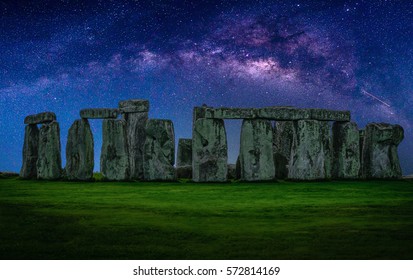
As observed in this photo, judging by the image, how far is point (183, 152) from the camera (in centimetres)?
1934

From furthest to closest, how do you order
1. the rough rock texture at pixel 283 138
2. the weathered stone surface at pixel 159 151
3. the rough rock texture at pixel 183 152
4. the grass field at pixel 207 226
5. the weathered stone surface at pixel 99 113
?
the rough rock texture at pixel 183 152 → the rough rock texture at pixel 283 138 → the weathered stone surface at pixel 99 113 → the weathered stone surface at pixel 159 151 → the grass field at pixel 207 226

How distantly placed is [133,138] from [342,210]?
9.94m

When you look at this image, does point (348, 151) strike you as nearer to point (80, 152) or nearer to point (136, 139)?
point (136, 139)

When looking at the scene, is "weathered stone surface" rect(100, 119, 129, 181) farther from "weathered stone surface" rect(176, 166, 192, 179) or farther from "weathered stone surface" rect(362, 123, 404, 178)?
"weathered stone surface" rect(362, 123, 404, 178)

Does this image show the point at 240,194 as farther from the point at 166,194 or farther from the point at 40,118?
the point at 40,118

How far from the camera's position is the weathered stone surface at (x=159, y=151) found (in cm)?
1566

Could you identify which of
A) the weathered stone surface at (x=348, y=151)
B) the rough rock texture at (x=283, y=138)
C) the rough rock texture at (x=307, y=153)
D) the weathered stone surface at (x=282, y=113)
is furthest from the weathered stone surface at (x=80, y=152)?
the weathered stone surface at (x=348, y=151)

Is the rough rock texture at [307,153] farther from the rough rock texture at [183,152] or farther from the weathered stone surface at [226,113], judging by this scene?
the rough rock texture at [183,152]

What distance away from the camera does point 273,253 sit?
5.19m

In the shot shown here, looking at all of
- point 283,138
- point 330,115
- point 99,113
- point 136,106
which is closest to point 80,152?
point 99,113

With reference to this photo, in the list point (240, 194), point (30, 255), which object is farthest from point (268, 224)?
point (240, 194)

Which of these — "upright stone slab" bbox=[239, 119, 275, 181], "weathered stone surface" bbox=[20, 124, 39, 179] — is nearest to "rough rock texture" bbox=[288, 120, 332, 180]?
"upright stone slab" bbox=[239, 119, 275, 181]

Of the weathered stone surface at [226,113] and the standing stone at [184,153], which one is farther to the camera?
the standing stone at [184,153]

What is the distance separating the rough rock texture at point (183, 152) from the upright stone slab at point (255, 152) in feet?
13.9
